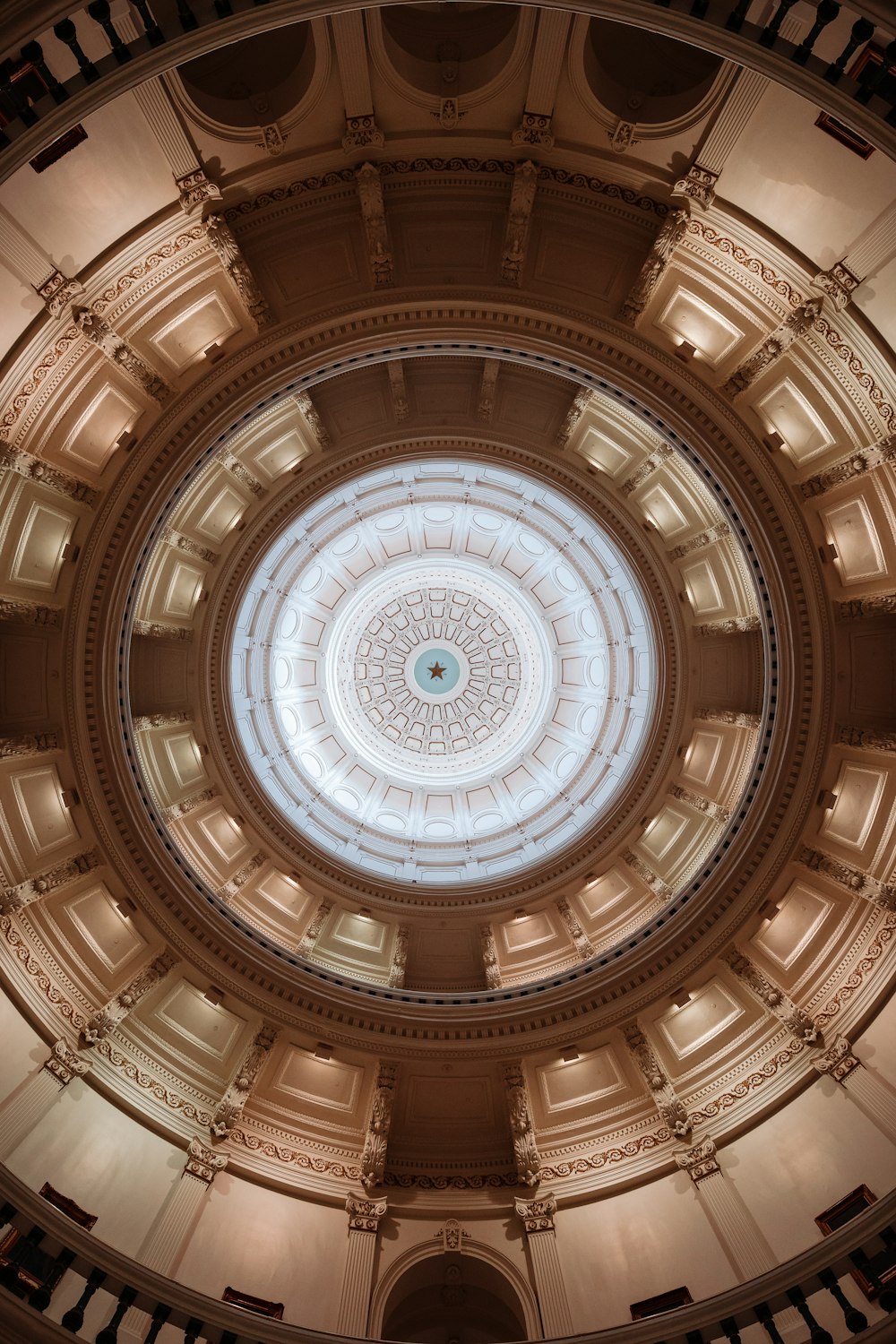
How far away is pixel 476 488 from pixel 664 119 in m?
10.4

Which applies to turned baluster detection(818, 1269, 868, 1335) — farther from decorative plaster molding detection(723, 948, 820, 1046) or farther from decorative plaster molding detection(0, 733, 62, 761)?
decorative plaster molding detection(0, 733, 62, 761)

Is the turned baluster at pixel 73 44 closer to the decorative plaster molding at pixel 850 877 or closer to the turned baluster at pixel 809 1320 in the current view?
the turned baluster at pixel 809 1320

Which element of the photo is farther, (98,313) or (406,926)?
(406,926)

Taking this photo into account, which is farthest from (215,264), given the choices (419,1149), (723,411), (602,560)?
(419,1149)

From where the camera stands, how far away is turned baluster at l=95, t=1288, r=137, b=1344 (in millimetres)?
7945

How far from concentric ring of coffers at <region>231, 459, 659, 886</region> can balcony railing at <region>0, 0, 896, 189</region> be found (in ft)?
33.2

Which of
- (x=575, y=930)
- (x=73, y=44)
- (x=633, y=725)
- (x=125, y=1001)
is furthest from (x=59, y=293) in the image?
(x=575, y=930)

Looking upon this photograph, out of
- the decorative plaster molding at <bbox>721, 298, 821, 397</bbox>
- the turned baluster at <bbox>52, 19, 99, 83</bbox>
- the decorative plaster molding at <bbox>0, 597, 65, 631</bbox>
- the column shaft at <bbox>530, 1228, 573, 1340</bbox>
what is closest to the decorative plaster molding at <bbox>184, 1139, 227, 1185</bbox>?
the column shaft at <bbox>530, 1228, 573, 1340</bbox>

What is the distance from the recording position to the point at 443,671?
28438mm

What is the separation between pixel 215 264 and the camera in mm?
13219

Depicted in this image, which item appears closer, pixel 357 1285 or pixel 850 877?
pixel 357 1285

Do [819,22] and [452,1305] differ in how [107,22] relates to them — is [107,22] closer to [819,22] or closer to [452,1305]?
[819,22]

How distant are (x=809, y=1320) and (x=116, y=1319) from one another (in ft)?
22.9

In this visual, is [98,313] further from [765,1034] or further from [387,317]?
[765,1034]
